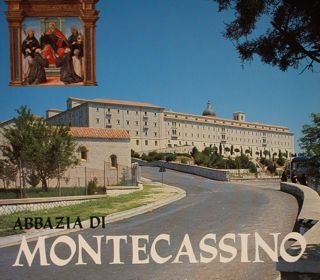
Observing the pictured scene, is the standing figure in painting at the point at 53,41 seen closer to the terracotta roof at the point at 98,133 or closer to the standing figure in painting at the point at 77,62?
the standing figure in painting at the point at 77,62

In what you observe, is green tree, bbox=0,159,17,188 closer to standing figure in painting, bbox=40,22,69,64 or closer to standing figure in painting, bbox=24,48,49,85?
standing figure in painting, bbox=24,48,49,85

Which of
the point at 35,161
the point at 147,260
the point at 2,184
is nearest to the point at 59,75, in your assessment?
the point at 35,161

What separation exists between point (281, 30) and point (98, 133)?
1.61 meters

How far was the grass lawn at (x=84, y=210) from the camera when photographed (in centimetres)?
373

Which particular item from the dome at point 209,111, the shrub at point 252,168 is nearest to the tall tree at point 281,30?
the dome at point 209,111

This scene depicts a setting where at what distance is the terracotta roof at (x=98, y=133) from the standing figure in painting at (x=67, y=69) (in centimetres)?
43

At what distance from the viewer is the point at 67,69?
3.69 m

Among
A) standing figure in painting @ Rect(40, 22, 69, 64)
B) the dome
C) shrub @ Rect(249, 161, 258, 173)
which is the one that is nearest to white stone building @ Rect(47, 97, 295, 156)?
the dome

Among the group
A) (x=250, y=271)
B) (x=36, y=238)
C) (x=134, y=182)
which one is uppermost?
(x=134, y=182)

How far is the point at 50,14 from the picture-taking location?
3.63m

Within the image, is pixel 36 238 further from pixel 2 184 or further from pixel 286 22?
pixel 286 22

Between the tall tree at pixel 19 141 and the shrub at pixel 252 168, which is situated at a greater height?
the tall tree at pixel 19 141

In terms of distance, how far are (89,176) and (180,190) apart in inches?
95.1

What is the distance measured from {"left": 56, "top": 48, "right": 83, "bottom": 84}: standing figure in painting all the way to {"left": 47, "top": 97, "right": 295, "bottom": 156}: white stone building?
0.44 feet
